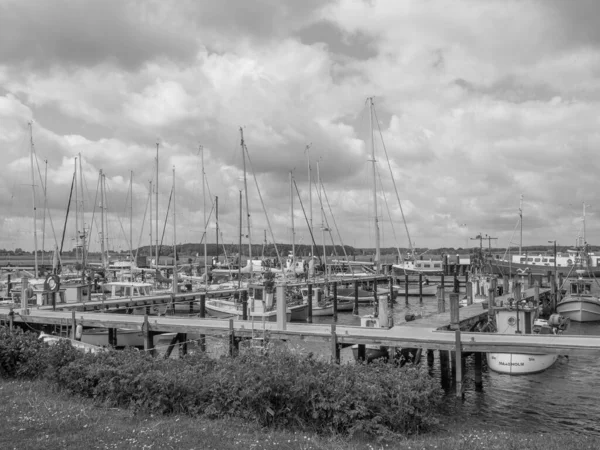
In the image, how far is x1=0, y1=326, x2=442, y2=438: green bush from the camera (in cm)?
1220

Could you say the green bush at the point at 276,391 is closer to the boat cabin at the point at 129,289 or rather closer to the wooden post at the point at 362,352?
the wooden post at the point at 362,352

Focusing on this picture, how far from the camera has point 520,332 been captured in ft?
91.2

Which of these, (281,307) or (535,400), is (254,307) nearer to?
(281,307)

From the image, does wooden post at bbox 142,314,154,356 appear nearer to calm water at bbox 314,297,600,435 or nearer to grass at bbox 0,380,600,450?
calm water at bbox 314,297,600,435

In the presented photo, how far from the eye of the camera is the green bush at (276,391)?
1220 centimetres

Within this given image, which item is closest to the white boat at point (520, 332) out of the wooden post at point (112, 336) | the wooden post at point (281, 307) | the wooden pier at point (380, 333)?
the wooden pier at point (380, 333)

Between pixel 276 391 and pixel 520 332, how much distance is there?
63.9ft

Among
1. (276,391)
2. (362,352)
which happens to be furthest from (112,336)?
(276,391)

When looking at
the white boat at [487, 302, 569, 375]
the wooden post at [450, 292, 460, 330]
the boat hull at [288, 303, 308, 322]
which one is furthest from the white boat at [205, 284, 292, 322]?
the white boat at [487, 302, 569, 375]

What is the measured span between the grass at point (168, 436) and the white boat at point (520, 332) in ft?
34.2

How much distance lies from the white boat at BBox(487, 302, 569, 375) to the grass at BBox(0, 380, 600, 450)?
10.4 metres

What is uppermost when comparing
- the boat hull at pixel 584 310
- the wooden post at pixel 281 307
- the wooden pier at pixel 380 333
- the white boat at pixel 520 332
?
the wooden post at pixel 281 307

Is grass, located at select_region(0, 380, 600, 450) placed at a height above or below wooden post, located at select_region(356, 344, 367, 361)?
above

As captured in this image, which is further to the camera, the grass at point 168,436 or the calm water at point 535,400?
the calm water at point 535,400
